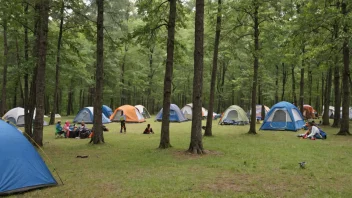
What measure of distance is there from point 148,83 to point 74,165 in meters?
28.9

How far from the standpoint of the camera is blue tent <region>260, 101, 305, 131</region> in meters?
18.1

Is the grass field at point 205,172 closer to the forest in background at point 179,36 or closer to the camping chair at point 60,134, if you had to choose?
the camping chair at point 60,134

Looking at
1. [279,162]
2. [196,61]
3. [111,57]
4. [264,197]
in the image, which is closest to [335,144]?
[279,162]

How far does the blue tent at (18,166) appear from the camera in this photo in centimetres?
571

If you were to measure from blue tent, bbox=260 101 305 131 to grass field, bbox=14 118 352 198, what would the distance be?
6367 millimetres

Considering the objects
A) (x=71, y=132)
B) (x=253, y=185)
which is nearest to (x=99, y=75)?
(x=71, y=132)

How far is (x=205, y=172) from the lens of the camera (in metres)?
7.40

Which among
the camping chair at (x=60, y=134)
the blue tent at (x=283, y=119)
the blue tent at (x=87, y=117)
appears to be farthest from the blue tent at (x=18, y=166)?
the blue tent at (x=87, y=117)

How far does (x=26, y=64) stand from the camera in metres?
10.5

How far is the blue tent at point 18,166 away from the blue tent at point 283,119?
1517cm

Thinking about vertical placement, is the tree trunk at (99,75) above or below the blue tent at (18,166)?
above

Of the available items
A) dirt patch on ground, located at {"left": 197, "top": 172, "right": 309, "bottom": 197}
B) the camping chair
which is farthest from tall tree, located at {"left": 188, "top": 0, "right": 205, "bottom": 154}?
the camping chair

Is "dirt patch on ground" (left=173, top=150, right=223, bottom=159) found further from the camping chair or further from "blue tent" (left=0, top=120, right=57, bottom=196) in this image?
the camping chair

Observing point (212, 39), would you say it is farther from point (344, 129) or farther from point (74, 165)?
point (74, 165)
